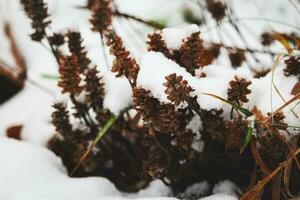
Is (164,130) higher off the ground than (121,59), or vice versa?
(121,59)

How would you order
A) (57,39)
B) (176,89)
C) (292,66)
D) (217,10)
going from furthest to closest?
(217,10) → (57,39) → (292,66) → (176,89)

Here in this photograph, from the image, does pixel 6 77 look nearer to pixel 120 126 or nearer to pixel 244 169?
pixel 120 126

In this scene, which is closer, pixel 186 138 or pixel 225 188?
pixel 186 138

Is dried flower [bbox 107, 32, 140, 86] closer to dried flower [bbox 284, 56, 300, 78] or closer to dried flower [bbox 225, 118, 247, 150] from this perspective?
dried flower [bbox 225, 118, 247, 150]

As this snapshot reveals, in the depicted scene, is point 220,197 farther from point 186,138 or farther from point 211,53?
point 211,53

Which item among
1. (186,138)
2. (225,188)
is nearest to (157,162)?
(186,138)

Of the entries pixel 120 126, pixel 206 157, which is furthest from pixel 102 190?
pixel 206 157

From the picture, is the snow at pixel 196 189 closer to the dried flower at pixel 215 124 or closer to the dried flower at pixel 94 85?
the dried flower at pixel 215 124
